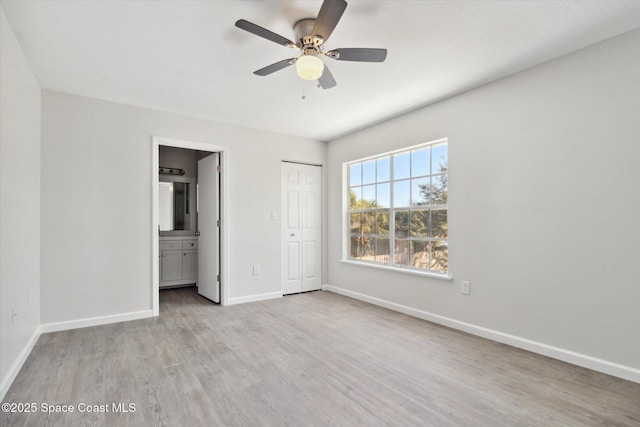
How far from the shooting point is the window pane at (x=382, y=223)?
4.42 m

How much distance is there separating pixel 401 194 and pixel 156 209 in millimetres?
3104

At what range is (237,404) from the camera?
2041 millimetres

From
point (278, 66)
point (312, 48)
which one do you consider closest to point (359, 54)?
point (312, 48)

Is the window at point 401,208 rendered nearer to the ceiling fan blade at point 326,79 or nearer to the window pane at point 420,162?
the window pane at point 420,162

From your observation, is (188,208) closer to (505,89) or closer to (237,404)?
(237,404)

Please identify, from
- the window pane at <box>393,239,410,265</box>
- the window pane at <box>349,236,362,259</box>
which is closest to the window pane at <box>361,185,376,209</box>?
the window pane at <box>349,236,362,259</box>

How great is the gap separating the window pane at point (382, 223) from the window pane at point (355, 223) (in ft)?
1.34

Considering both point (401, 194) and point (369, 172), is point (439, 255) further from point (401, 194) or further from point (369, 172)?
point (369, 172)

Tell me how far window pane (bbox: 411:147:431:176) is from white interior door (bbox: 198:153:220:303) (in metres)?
2.69

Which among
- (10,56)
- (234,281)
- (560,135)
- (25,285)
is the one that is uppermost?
(10,56)

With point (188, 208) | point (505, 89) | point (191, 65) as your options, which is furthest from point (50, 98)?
point (505, 89)

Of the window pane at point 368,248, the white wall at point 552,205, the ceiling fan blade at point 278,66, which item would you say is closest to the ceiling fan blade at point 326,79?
the ceiling fan blade at point 278,66

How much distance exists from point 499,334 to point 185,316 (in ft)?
11.4

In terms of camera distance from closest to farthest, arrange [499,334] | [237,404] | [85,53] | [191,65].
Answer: [237,404] < [85,53] < [191,65] < [499,334]
